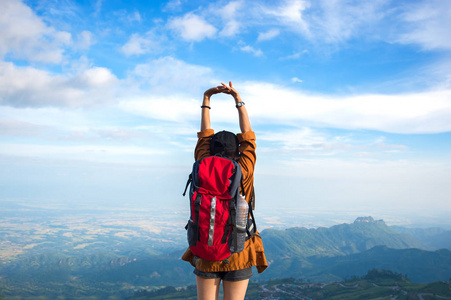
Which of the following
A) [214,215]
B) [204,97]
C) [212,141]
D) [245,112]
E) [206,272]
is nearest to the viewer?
[214,215]

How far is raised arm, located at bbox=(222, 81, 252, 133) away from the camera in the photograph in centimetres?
549

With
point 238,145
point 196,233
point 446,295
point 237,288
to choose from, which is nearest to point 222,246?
point 196,233

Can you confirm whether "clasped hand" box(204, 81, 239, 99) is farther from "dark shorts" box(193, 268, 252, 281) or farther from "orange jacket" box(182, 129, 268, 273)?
"dark shorts" box(193, 268, 252, 281)

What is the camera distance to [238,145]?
5.23m

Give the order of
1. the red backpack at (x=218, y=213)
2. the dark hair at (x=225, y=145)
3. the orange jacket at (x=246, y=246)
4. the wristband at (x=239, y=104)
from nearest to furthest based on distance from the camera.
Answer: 1. the red backpack at (x=218, y=213)
2. the orange jacket at (x=246, y=246)
3. the dark hair at (x=225, y=145)
4. the wristband at (x=239, y=104)

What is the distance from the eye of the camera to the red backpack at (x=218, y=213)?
174 inches

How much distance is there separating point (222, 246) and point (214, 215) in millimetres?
459

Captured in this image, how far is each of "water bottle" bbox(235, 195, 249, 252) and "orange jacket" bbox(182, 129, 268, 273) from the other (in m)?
0.30

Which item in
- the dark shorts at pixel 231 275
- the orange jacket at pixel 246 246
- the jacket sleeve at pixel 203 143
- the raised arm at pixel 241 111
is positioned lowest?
the dark shorts at pixel 231 275

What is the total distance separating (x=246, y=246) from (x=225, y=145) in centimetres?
159

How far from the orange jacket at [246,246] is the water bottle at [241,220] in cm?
30

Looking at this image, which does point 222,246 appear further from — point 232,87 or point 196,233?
point 232,87

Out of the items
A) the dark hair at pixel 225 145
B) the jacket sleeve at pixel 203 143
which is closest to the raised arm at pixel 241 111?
the dark hair at pixel 225 145

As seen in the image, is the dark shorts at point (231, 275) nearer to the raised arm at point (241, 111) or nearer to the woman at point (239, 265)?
the woman at point (239, 265)
